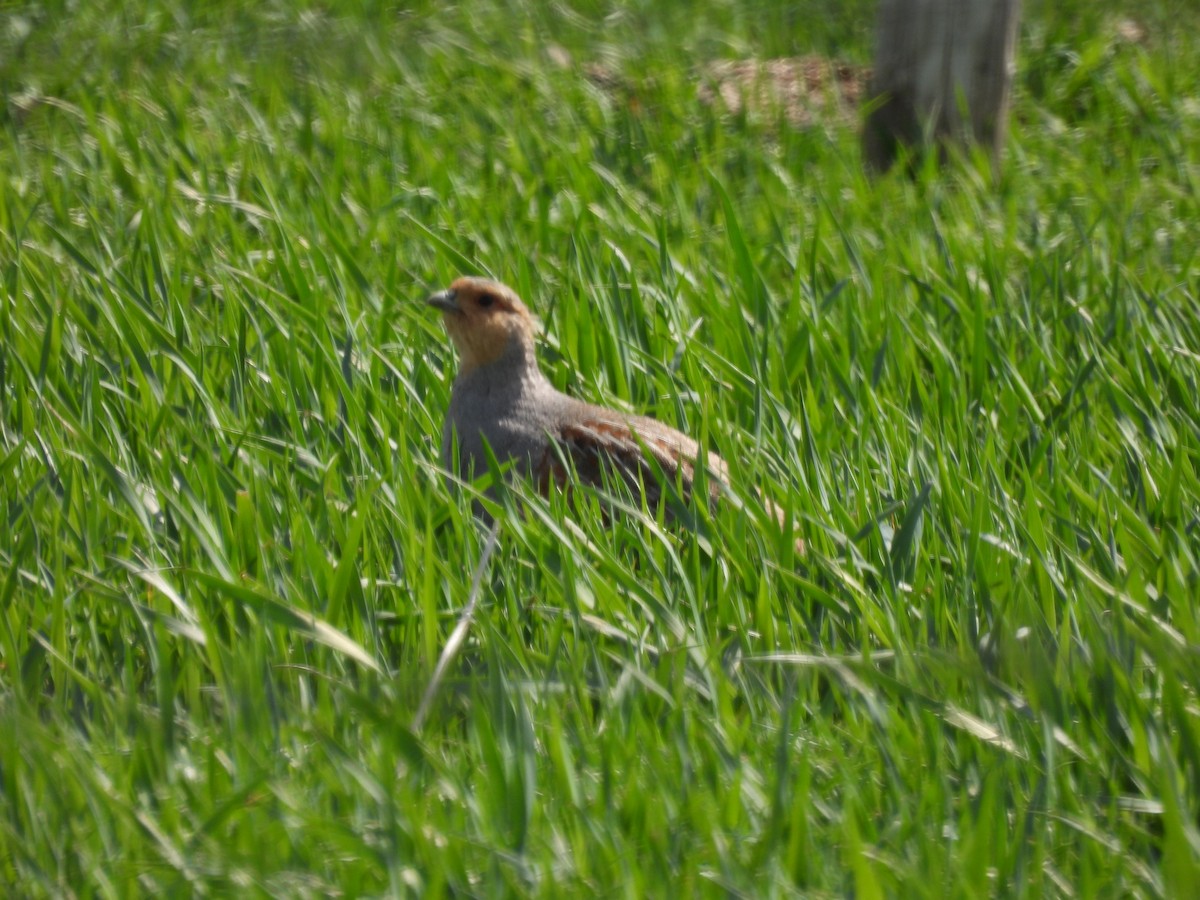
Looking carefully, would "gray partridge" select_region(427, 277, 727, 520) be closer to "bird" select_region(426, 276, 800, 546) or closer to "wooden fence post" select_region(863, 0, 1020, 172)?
"bird" select_region(426, 276, 800, 546)

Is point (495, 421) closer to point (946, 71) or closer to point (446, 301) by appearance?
point (446, 301)

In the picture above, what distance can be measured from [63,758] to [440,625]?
79 centimetres

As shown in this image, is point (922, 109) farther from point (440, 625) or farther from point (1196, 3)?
point (440, 625)

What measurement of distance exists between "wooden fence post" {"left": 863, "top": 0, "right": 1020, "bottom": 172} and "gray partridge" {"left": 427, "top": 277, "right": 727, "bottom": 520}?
2672 mm

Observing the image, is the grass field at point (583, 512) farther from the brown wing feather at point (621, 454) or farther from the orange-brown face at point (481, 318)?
the orange-brown face at point (481, 318)

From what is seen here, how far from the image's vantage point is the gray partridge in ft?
11.5

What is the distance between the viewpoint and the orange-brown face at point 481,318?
12.3 feet

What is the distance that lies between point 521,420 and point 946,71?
306 centimetres

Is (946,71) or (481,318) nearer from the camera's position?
(481,318)

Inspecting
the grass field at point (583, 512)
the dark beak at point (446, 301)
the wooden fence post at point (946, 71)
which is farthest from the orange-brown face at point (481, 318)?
the wooden fence post at point (946, 71)

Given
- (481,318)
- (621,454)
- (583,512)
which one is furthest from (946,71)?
(583,512)

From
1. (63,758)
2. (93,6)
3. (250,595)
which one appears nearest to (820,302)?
(250,595)

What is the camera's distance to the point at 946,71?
582cm

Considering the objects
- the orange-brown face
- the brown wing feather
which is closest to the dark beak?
the orange-brown face
